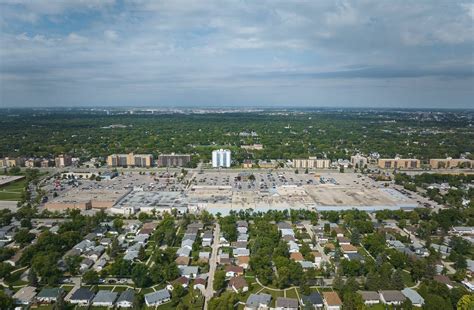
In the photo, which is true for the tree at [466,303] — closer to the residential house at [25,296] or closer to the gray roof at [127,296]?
the gray roof at [127,296]

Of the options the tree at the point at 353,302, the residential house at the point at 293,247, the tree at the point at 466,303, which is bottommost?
the residential house at the point at 293,247

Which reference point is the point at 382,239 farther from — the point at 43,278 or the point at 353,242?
the point at 43,278

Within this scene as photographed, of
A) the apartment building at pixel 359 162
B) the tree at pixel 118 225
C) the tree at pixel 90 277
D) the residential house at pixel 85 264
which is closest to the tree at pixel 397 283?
the tree at pixel 90 277

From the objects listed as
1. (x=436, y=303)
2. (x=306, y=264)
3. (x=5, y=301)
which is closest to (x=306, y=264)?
(x=306, y=264)

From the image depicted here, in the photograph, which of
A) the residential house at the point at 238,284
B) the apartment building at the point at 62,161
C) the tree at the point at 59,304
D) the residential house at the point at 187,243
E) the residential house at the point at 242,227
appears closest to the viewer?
the tree at the point at 59,304

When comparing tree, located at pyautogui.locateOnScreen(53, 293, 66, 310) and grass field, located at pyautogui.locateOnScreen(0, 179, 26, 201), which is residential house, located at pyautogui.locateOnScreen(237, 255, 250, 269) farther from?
grass field, located at pyautogui.locateOnScreen(0, 179, 26, 201)

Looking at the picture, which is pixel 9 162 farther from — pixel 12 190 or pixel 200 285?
pixel 200 285
